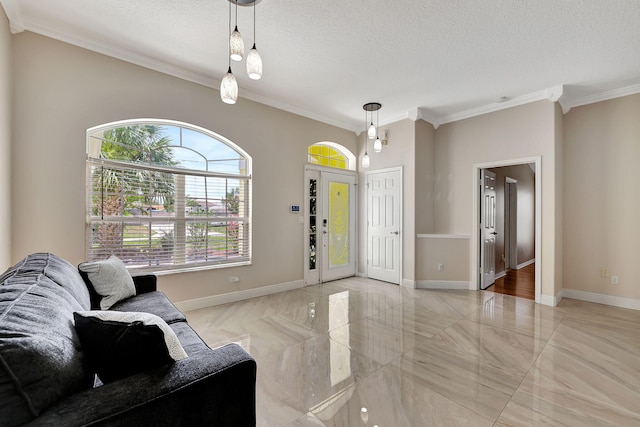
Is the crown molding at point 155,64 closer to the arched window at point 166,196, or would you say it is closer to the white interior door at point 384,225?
the arched window at point 166,196

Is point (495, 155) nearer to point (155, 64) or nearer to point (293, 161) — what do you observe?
point (293, 161)

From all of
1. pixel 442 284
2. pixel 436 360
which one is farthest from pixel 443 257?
pixel 436 360

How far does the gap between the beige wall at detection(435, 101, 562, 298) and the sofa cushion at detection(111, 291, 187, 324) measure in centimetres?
436

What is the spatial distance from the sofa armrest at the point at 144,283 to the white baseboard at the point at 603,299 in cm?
539

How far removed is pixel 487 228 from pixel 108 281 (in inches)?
208

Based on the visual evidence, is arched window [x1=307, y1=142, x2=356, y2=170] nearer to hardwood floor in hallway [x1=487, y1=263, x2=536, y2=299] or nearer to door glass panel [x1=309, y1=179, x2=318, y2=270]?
door glass panel [x1=309, y1=179, x2=318, y2=270]

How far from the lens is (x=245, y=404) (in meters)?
1.21

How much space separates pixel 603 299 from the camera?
4016 millimetres

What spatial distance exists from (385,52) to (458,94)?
1.66 metres

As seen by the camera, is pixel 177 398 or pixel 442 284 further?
pixel 442 284

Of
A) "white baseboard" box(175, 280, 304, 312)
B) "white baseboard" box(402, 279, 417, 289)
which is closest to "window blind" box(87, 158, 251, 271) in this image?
"white baseboard" box(175, 280, 304, 312)

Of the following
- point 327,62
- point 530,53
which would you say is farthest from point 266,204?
point 530,53

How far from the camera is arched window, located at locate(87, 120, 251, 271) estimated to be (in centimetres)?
316

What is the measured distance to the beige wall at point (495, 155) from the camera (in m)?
3.99
